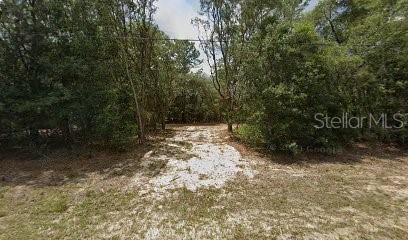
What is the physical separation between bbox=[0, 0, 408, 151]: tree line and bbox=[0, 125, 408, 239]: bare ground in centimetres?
89

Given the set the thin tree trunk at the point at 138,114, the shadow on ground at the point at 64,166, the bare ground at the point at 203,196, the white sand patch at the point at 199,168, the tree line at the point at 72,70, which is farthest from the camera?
the thin tree trunk at the point at 138,114

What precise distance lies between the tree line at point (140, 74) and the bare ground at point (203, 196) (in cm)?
89

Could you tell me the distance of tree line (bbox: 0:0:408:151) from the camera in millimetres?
6277

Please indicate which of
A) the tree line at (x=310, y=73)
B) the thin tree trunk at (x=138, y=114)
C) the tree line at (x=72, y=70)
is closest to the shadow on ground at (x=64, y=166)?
the tree line at (x=72, y=70)

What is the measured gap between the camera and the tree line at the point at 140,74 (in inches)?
247

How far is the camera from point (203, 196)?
13.6 ft

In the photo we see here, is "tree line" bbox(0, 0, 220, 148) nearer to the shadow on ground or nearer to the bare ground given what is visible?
the shadow on ground

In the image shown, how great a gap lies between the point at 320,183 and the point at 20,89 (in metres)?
7.53

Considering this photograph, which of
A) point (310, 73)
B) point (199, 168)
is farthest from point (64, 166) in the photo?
point (310, 73)

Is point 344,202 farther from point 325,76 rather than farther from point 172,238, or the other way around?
point 325,76

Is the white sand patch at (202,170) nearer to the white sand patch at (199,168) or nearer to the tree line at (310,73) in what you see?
the white sand patch at (199,168)

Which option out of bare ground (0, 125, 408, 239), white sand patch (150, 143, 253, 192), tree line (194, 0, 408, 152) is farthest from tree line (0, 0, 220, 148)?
tree line (194, 0, 408, 152)

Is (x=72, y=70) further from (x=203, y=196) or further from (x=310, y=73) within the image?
(x=310, y=73)

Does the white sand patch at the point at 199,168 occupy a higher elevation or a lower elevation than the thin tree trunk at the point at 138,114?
lower
